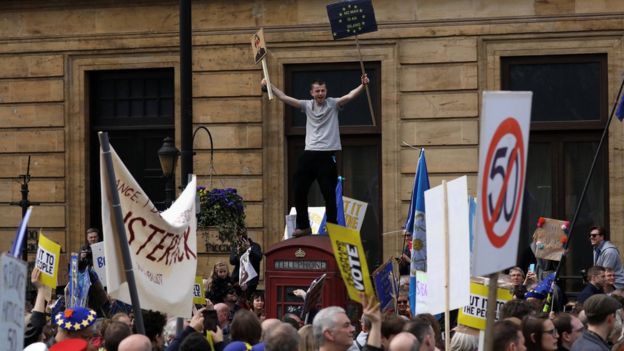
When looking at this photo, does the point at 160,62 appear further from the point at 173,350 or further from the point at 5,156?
the point at 173,350

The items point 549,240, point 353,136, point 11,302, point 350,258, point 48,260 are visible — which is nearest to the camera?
point 11,302

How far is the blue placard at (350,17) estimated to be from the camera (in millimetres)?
16078

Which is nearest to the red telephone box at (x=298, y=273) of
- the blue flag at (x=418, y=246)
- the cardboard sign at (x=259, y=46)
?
the blue flag at (x=418, y=246)

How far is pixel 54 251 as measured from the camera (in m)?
11.7

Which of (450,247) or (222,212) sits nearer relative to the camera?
(450,247)

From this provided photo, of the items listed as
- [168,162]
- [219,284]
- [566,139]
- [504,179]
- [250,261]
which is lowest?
[219,284]

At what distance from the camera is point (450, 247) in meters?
10.0

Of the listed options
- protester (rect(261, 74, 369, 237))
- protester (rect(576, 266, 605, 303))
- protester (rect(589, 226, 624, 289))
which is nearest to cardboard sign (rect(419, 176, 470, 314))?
protester (rect(261, 74, 369, 237))

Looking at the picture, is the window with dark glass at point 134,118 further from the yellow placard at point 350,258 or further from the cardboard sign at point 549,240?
the yellow placard at point 350,258

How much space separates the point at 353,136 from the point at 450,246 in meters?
13.7

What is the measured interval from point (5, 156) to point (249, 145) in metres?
4.61

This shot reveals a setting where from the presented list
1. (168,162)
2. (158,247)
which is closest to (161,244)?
(158,247)

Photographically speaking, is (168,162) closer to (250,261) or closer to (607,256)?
(250,261)

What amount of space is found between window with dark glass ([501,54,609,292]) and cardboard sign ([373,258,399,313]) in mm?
9829
